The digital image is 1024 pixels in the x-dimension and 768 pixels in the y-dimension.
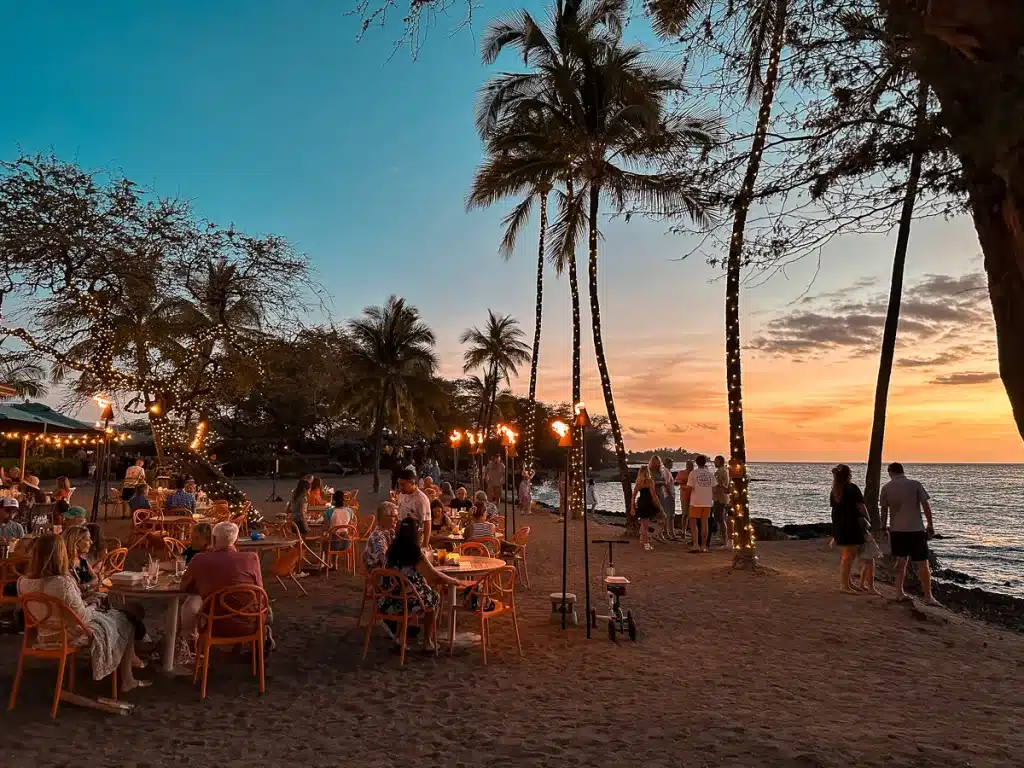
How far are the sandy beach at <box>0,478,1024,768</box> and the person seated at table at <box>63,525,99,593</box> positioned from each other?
0.71 meters

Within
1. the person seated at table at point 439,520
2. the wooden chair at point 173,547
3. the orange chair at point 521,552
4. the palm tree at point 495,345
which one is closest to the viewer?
the wooden chair at point 173,547

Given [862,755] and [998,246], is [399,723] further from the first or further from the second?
[998,246]

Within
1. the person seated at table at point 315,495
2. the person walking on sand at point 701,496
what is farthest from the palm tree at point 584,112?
the person seated at table at point 315,495

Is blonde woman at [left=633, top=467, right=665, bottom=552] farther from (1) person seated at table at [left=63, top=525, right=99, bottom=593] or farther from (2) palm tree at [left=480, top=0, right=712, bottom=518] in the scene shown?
(1) person seated at table at [left=63, top=525, right=99, bottom=593]

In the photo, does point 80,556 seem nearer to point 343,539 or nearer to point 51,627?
point 51,627

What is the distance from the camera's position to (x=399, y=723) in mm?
4383

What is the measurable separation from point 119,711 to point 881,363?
11740 millimetres

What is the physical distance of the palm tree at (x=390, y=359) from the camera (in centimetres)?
3319

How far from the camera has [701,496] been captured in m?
12.2

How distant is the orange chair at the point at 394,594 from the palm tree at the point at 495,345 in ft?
105

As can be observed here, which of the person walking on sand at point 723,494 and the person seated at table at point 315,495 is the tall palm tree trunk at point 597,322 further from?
the person seated at table at point 315,495

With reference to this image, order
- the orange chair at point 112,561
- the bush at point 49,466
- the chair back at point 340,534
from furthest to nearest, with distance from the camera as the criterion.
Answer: the bush at point 49,466 → the chair back at point 340,534 → the orange chair at point 112,561

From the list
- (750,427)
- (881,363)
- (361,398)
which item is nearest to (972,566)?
(750,427)

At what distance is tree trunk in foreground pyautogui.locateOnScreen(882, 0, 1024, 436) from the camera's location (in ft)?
8.24
